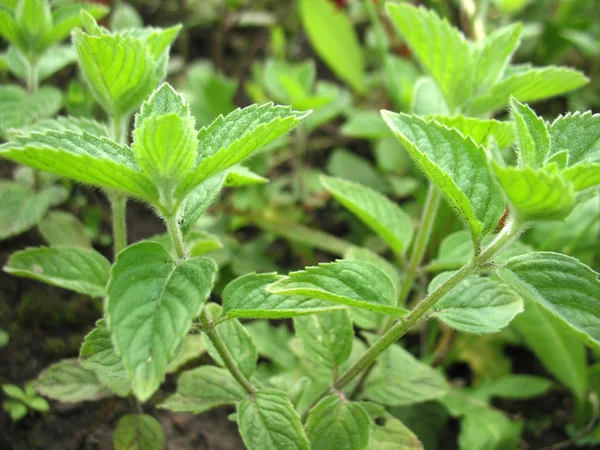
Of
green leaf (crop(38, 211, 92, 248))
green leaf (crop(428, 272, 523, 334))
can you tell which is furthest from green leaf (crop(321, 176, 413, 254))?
green leaf (crop(38, 211, 92, 248))

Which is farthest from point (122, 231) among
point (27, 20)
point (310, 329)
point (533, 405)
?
point (533, 405)

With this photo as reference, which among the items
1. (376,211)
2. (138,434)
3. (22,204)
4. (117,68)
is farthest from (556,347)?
(22,204)

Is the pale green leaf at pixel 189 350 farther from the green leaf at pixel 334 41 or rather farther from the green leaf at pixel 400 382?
the green leaf at pixel 334 41

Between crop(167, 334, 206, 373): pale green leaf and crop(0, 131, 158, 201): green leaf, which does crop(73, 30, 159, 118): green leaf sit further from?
crop(167, 334, 206, 373): pale green leaf

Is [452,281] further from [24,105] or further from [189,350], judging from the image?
[24,105]

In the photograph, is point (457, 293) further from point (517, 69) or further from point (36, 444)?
point (36, 444)

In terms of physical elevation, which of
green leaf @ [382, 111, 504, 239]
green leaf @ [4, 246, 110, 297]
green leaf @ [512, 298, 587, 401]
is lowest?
green leaf @ [512, 298, 587, 401]
